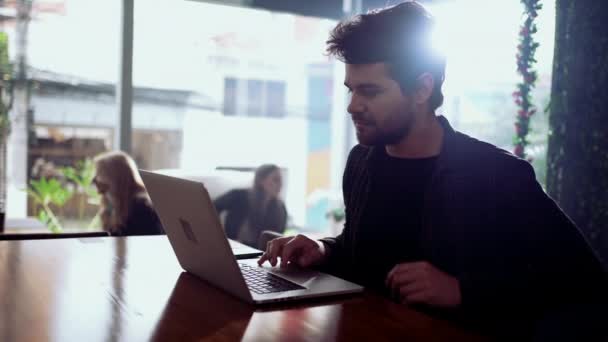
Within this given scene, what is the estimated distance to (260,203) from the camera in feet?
13.8

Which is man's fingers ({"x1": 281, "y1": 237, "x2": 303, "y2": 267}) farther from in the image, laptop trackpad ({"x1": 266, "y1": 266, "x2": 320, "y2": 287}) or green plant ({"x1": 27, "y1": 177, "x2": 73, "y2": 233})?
green plant ({"x1": 27, "y1": 177, "x2": 73, "y2": 233})

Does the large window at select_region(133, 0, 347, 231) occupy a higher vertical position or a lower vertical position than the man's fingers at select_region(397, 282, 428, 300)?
higher

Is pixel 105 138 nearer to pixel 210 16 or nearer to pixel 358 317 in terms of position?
pixel 210 16

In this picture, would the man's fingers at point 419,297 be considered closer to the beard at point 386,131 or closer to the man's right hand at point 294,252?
the man's right hand at point 294,252

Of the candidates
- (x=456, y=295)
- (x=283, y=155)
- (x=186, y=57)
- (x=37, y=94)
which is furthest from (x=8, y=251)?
(x=283, y=155)

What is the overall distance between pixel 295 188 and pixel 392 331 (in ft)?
14.8

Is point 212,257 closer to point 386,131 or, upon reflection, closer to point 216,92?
point 386,131

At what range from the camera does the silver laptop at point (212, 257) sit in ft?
4.17

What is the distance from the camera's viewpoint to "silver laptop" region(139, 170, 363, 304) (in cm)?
127

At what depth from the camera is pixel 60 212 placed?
466 centimetres

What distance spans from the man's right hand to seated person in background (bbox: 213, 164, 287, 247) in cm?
249

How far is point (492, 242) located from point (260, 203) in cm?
268

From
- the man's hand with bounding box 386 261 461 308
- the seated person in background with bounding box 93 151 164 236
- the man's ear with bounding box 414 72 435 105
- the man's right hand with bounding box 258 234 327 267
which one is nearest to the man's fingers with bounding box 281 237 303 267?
the man's right hand with bounding box 258 234 327 267

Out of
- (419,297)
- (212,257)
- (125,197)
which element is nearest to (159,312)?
(212,257)
